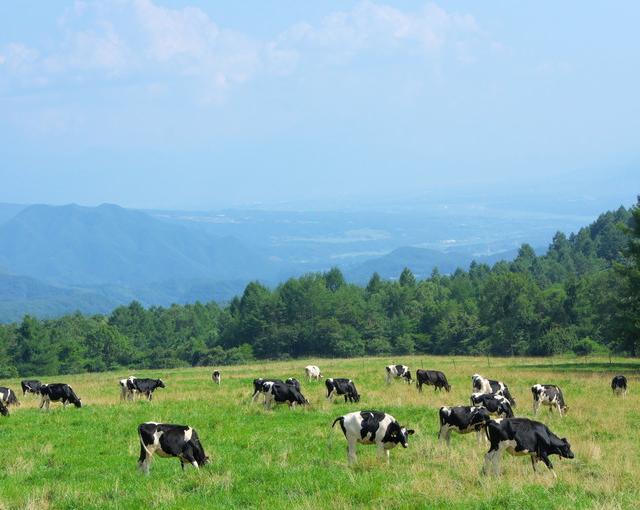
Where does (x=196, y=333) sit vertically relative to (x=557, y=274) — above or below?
below

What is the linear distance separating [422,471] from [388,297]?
355ft

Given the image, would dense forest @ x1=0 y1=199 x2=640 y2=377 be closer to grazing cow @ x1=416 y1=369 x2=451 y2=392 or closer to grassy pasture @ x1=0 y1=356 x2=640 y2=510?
grazing cow @ x1=416 y1=369 x2=451 y2=392

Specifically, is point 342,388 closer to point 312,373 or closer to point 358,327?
point 312,373

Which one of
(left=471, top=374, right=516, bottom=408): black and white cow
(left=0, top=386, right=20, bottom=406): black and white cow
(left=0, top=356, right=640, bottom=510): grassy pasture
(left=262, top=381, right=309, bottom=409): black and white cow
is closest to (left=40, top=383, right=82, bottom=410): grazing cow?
(left=0, top=356, right=640, bottom=510): grassy pasture

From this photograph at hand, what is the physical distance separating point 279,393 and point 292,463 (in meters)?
9.69

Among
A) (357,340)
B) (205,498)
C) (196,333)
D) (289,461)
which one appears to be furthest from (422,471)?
(196,333)

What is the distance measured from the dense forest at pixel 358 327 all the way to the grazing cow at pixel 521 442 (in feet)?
195

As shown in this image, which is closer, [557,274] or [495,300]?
[495,300]

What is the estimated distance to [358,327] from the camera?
10844cm

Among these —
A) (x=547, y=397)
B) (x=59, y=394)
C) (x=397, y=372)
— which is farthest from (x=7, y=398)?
(x=547, y=397)

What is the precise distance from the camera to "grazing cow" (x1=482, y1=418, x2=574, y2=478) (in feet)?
53.2

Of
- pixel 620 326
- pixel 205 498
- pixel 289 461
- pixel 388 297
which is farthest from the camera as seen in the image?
pixel 388 297

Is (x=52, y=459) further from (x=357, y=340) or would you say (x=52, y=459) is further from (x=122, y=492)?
(x=357, y=340)

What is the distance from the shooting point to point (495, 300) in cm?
9288
